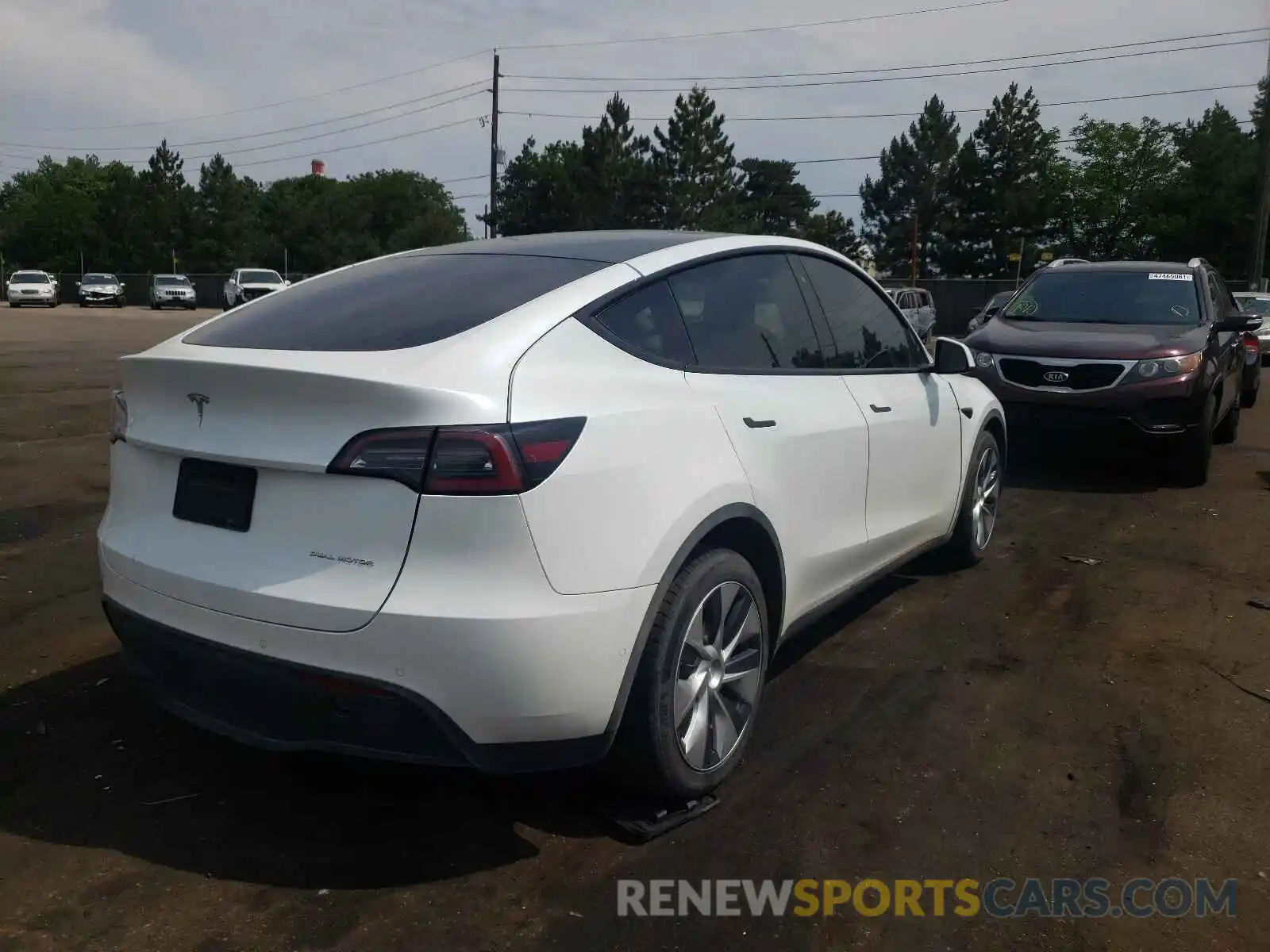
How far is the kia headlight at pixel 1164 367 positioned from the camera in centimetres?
791

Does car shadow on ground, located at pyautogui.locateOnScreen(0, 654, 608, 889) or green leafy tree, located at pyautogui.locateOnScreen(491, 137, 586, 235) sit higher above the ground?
green leafy tree, located at pyautogui.locateOnScreen(491, 137, 586, 235)

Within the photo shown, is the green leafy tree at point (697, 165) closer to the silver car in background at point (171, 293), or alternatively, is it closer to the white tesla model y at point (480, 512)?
the silver car in background at point (171, 293)

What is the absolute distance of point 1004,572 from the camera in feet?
19.4

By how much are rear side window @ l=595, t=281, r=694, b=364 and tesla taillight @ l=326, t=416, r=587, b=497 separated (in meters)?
0.63

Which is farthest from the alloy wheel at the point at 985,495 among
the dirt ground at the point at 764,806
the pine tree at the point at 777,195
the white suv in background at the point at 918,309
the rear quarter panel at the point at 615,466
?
the pine tree at the point at 777,195

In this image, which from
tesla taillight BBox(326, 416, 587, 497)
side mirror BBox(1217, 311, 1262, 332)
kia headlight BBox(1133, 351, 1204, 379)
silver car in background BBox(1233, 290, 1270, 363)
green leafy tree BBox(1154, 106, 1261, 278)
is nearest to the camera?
tesla taillight BBox(326, 416, 587, 497)

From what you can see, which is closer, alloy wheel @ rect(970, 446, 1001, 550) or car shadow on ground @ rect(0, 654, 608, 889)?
car shadow on ground @ rect(0, 654, 608, 889)

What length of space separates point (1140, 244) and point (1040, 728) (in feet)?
275

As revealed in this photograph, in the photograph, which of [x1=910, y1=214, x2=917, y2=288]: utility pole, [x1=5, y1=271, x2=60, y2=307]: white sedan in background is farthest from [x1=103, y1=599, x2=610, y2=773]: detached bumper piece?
[x1=910, y1=214, x2=917, y2=288]: utility pole

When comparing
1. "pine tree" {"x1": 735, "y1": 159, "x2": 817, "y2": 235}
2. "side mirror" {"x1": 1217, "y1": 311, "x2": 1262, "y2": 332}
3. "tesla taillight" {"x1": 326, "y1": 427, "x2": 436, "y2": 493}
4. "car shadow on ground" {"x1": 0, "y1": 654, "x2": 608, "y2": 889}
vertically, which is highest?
"pine tree" {"x1": 735, "y1": 159, "x2": 817, "y2": 235}

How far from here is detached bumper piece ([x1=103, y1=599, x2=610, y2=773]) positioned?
2645 millimetres

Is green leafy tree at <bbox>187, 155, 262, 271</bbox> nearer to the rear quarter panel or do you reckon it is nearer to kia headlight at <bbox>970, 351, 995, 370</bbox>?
→ kia headlight at <bbox>970, 351, 995, 370</bbox>

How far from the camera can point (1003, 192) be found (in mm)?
76812

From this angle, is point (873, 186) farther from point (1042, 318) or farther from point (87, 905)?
point (87, 905)
